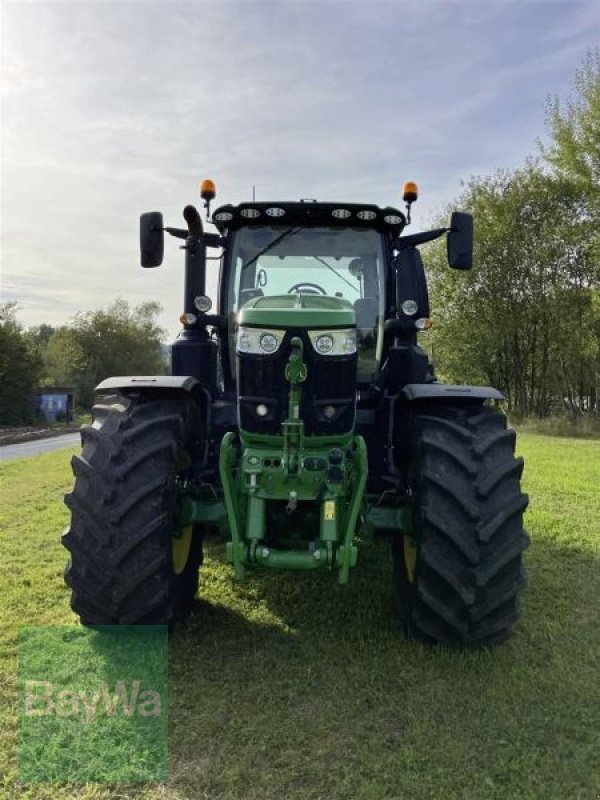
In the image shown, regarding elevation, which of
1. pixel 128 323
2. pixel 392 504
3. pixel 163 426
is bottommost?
pixel 392 504

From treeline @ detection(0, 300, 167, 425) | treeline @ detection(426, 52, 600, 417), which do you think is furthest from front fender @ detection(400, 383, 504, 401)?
treeline @ detection(0, 300, 167, 425)

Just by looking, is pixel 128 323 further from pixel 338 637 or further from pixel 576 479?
pixel 338 637

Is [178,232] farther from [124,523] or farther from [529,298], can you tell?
[529,298]

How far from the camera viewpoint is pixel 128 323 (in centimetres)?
5609

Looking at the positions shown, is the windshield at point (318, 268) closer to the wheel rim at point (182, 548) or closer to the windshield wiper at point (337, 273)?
the windshield wiper at point (337, 273)

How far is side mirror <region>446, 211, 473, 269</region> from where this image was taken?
4273mm

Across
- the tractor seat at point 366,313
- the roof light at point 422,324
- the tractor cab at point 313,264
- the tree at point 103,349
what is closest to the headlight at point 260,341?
the tractor cab at point 313,264

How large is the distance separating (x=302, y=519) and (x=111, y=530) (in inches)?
38.8

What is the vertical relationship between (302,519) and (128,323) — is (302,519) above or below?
below

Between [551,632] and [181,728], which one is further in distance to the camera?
[551,632]

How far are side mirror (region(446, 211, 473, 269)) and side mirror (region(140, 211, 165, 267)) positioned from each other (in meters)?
1.87

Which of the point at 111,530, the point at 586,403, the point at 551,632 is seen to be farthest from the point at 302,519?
the point at 586,403

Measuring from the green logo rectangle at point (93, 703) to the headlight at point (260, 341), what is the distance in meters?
1.56

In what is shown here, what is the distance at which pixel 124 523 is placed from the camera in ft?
10.5
